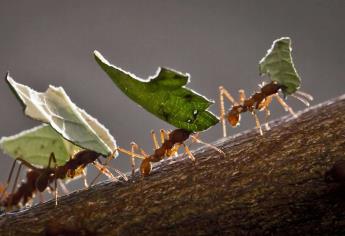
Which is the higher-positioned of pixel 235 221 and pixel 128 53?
pixel 128 53

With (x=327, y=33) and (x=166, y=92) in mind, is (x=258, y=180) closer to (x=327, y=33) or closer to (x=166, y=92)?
(x=166, y=92)

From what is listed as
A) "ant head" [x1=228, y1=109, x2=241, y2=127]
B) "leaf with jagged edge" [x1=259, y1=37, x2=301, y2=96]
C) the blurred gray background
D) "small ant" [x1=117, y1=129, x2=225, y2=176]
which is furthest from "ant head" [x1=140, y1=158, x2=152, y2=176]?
the blurred gray background

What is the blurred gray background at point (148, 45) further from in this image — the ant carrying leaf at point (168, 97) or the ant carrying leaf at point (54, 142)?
the ant carrying leaf at point (168, 97)

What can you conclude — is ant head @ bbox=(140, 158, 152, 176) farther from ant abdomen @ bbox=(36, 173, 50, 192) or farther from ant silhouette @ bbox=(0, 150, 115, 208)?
ant abdomen @ bbox=(36, 173, 50, 192)

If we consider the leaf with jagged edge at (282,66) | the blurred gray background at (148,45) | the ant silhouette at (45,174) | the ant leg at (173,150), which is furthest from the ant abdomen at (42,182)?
the blurred gray background at (148,45)

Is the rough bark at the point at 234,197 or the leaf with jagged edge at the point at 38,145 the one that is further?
the leaf with jagged edge at the point at 38,145

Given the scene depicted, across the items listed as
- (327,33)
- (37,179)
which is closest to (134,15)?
(327,33)

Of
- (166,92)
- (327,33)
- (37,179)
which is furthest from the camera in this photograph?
(327,33)
